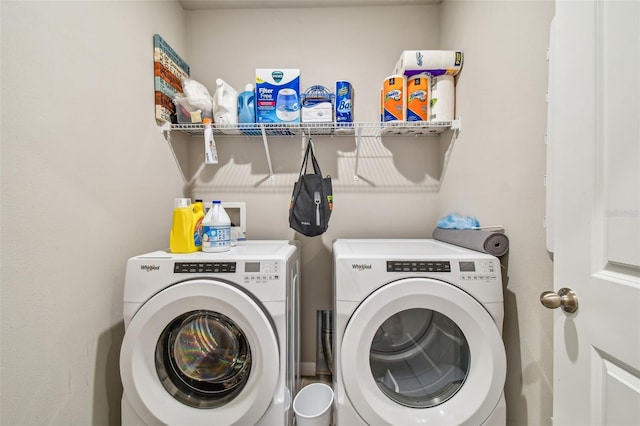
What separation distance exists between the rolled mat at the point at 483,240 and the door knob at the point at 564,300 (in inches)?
17.9

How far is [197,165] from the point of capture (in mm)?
2012

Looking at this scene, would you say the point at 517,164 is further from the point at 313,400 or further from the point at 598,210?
the point at 313,400

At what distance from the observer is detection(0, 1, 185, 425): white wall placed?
88 cm

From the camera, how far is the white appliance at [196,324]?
1.09 metres

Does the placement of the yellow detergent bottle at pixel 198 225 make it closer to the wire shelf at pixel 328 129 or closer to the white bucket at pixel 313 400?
the wire shelf at pixel 328 129

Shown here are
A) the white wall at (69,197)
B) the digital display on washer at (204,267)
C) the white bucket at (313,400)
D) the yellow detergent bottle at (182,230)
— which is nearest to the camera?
the white wall at (69,197)

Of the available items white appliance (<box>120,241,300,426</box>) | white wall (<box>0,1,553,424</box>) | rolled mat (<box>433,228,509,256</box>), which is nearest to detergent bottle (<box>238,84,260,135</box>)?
white wall (<box>0,1,553,424</box>)

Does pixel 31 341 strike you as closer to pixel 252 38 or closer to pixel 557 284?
pixel 557 284

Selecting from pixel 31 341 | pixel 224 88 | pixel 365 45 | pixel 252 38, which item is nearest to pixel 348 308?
pixel 31 341

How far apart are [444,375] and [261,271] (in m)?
0.91

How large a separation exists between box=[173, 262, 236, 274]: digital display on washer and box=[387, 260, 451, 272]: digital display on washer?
0.65 meters

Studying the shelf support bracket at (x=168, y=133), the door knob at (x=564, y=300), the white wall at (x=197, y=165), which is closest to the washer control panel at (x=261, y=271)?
the white wall at (x=197, y=165)

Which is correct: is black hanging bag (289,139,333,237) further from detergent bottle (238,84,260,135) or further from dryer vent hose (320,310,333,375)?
dryer vent hose (320,310,333,375)

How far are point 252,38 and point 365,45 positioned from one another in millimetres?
799
